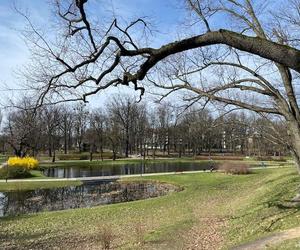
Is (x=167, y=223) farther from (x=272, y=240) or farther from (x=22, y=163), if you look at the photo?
(x=22, y=163)

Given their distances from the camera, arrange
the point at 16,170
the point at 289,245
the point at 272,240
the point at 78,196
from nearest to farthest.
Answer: the point at 289,245
the point at 272,240
the point at 78,196
the point at 16,170

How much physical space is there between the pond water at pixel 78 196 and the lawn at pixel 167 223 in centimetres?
428

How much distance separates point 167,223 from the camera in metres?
16.9

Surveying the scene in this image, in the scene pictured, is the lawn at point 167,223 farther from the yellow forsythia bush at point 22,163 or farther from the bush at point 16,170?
the yellow forsythia bush at point 22,163

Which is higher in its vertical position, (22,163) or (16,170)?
(22,163)

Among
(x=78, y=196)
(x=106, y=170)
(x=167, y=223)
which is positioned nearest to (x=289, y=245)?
(x=167, y=223)

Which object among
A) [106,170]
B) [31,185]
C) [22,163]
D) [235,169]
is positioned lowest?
[31,185]

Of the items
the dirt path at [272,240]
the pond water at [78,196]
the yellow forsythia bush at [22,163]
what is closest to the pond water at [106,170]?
the yellow forsythia bush at [22,163]

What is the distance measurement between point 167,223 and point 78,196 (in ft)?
45.3

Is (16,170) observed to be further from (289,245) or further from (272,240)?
(289,245)

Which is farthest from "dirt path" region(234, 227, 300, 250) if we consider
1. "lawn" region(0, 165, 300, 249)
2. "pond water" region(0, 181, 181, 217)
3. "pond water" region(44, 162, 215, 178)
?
"pond water" region(44, 162, 215, 178)

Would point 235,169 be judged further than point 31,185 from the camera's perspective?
Yes

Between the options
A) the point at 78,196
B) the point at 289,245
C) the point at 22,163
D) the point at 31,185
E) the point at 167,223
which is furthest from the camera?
the point at 22,163

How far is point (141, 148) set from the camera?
306ft
